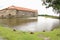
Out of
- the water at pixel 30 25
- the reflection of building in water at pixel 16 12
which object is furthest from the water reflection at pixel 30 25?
the reflection of building in water at pixel 16 12

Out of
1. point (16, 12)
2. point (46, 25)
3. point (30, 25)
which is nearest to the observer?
point (30, 25)

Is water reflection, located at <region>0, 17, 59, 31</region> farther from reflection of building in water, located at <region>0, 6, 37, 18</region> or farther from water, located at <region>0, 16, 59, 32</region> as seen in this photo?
reflection of building in water, located at <region>0, 6, 37, 18</region>

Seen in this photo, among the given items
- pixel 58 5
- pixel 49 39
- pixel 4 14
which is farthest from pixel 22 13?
pixel 49 39

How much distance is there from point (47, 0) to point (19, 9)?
1704 cm

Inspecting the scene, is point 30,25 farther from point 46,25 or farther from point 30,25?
point 46,25

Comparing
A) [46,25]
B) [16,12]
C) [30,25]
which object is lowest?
[16,12]

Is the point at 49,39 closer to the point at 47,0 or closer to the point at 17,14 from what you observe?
the point at 47,0

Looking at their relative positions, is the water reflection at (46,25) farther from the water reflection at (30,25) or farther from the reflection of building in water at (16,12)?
the reflection of building in water at (16,12)

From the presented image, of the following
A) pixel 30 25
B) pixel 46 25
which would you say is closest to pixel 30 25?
pixel 30 25

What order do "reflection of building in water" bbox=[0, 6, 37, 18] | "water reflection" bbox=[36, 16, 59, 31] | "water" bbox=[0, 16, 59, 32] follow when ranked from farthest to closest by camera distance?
"reflection of building in water" bbox=[0, 6, 37, 18]
"water reflection" bbox=[36, 16, 59, 31]
"water" bbox=[0, 16, 59, 32]

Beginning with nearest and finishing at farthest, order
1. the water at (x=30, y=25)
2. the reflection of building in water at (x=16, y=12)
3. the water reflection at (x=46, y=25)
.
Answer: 1. the water at (x=30, y=25)
2. the water reflection at (x=46, y=25)
3. the reflection of building in water at (x=16, y=12)

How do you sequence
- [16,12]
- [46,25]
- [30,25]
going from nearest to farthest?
[30,25] < [46,25] < [16,12]

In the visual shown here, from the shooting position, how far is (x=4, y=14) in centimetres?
3847

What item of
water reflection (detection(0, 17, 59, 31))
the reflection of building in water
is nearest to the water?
water reflection (detection(0, 17, 59, 31))
